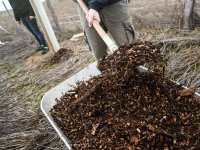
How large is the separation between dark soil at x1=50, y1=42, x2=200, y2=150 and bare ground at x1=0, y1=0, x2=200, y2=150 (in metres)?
0.80

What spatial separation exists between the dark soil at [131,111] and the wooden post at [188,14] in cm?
Answer: 249

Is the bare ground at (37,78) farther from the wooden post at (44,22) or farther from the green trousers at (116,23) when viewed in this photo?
the green trousers at (116,23)

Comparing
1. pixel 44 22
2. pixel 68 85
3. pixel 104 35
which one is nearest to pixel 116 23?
pixel 104 35

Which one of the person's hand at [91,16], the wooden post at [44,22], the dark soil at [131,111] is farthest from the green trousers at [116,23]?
the wooden post at [44,22]

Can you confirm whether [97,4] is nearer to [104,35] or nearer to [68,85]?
[104,35]

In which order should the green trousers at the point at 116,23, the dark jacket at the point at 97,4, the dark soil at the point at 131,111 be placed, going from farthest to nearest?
the green trousers at the point at 116,23
the dark jacket at the point at 97,4
the dark soil at the point at 131,111

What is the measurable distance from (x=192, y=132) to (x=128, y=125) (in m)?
0.37

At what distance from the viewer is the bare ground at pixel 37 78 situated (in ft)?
9.48

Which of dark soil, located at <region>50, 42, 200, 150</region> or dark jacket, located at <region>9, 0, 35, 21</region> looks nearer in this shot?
dark soil, located at <region>50, 42, 200, 150</region>

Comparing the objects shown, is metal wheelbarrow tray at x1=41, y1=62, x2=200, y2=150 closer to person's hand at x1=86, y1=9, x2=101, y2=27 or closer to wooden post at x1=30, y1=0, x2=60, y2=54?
person's hand at x1=86, y1=9, x2=101, y2=27

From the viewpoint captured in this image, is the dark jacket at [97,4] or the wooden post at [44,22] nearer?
the dark jacket at [97,4]

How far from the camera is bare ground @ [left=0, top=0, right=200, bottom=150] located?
2891 millimetres

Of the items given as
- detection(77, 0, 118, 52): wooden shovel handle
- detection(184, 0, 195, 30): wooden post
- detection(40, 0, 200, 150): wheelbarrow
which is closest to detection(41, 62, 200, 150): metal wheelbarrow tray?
detection(40, 0, 200, 150): wheelbarrow

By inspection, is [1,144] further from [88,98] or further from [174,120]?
[174,120]
